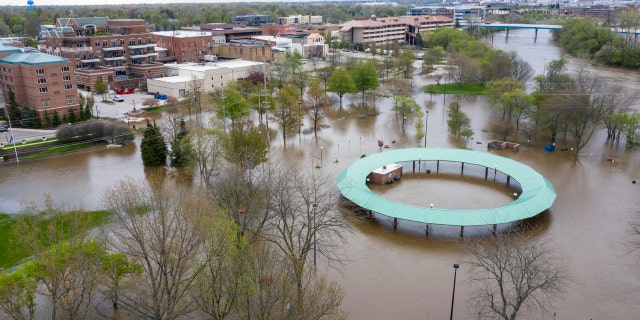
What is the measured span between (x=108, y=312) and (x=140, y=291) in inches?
98.8

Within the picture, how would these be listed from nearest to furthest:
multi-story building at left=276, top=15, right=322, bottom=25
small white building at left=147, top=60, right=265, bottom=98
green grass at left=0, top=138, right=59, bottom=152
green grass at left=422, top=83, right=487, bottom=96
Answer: green grass at left=0, top=138, right=59, bottom=152, small white building at left=147, top=60, right=265, bottom=98, green grass at left=422, top=83, right=487, bottom=96, multi-story building at left=276, top=15, right=322, bottom=25

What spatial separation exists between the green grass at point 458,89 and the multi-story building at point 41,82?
33.3 meters

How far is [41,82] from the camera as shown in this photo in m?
38.1

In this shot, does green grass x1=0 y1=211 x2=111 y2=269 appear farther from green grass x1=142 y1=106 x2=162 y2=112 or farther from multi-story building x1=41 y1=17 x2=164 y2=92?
multi-story building x1=41 y1=17 x2=164 y2=92

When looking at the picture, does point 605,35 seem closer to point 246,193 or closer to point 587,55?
point 587,55

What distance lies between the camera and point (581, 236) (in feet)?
66.3

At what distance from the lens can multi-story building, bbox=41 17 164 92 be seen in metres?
50.8

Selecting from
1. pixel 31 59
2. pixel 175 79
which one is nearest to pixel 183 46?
pixel 175 79

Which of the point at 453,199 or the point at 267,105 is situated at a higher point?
the point at 267,105

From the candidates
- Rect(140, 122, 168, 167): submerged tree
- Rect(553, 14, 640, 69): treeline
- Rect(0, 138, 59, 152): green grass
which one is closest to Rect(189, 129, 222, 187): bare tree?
Rect(140, 122, 168, 167): submerged tree

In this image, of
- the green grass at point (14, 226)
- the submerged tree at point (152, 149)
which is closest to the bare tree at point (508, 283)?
the green grass at point (14, 226)

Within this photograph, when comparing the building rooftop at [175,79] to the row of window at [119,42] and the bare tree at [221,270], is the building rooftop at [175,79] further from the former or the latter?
the bare tree at [221,270]

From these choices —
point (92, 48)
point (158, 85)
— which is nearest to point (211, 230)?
point (158, 85)

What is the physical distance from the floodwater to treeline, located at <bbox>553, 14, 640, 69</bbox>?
35562 millimetres
